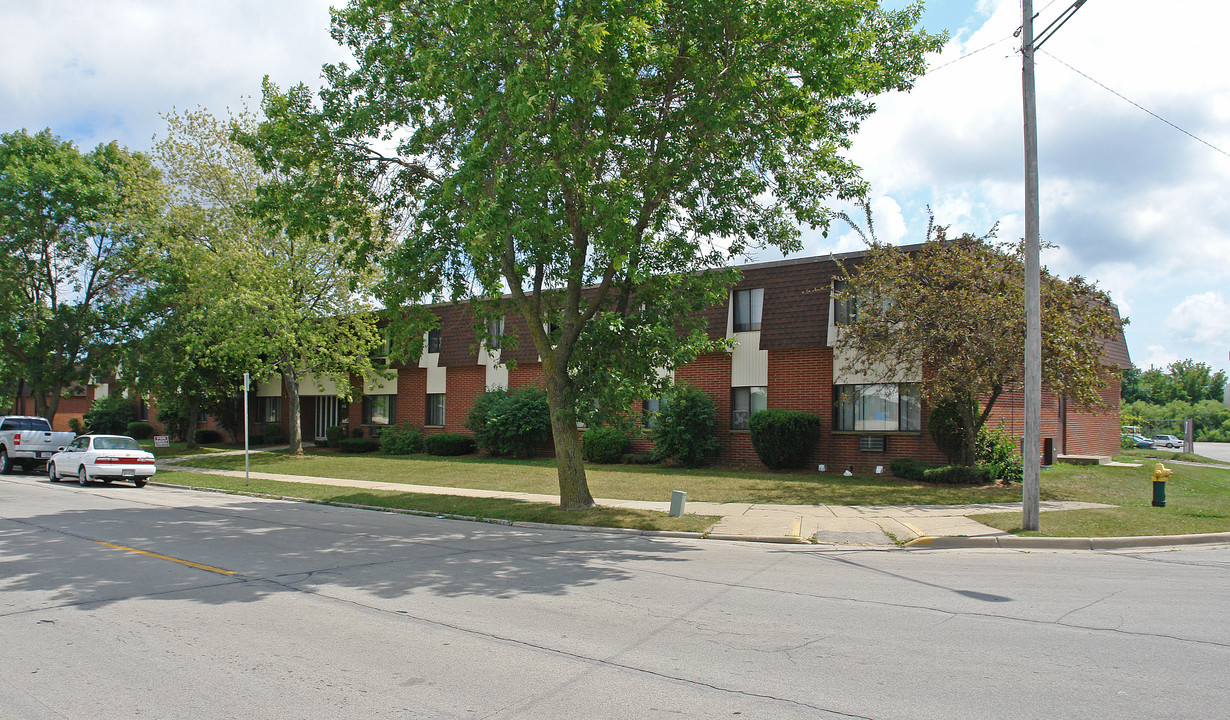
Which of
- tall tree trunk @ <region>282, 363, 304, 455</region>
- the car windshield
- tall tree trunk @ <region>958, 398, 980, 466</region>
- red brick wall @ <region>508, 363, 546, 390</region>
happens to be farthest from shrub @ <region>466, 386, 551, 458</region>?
tall tree trunk @ <region>958, 398, 980, 466</region>

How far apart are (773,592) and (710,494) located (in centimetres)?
910

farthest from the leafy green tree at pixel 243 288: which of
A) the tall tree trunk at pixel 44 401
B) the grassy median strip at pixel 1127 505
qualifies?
the grassy median strip at pixel 1127 505

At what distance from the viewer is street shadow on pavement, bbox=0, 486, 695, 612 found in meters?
8.33

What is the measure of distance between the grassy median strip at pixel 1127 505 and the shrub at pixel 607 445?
12.1m

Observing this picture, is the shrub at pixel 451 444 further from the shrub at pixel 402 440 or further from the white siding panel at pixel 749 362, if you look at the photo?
the white siding panel at pixel 749 362

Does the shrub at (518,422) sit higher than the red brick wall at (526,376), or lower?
lower

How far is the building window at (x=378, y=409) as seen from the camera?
113ft

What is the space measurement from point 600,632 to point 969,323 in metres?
13.4

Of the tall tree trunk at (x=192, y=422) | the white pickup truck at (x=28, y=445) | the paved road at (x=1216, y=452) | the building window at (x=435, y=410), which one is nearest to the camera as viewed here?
the white pickup truck at (x=28, y=445)

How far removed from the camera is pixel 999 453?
1959 centimetres

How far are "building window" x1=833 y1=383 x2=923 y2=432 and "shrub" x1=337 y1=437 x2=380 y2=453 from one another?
19855 millimetres

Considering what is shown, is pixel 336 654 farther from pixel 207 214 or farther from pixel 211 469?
pixel 207 214

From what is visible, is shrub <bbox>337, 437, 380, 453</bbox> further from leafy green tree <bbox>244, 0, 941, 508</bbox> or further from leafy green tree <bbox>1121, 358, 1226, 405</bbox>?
leafy green tree <bbox>1121, 358, 1226, 405</bbox>

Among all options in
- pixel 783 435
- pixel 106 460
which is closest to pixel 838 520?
pixel 783 435
